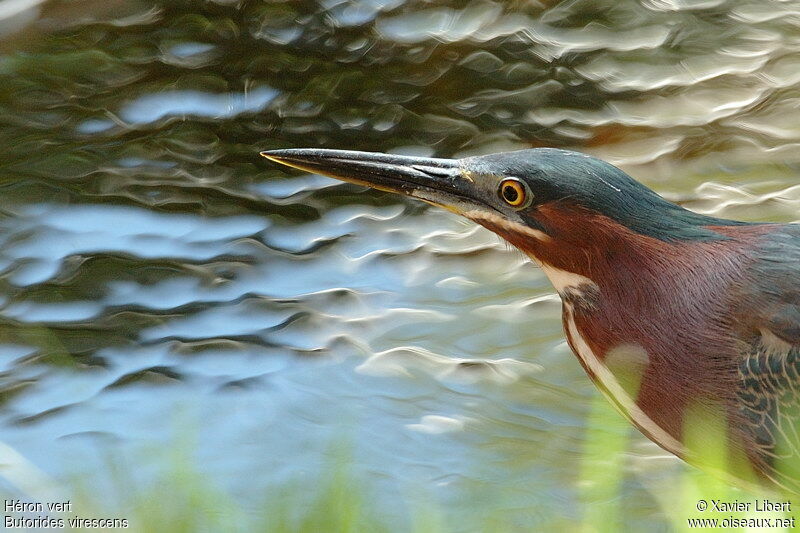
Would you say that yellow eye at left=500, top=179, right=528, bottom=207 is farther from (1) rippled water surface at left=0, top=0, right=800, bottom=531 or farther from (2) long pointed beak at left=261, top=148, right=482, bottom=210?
(1) rippled water surface at left=0, top=0, right=800, bottom=531

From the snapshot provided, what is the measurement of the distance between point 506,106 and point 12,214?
2.78 meters

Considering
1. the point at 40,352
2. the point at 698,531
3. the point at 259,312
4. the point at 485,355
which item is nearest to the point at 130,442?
the point at 40,352

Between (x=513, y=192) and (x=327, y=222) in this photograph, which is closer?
(x=513, y=192)

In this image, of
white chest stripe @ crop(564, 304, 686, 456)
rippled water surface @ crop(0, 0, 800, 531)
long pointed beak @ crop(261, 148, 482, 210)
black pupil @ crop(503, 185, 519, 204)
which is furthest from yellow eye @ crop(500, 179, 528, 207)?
rippled water surface @ crop(0, 0, 800, 531)

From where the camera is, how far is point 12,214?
18.3 feet

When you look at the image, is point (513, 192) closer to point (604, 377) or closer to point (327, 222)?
point (604, 377)

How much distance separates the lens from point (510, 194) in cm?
369

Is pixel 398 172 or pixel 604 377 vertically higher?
pixel 398 172

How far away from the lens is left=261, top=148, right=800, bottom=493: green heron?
3.42 m

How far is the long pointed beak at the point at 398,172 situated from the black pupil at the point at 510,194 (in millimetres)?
108

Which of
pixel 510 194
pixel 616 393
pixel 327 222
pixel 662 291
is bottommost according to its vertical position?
pixel 327 222

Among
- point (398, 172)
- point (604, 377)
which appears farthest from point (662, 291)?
point (398, 172)

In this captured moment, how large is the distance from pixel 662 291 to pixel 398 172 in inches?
37.1

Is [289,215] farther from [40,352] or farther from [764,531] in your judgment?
[764,531]
